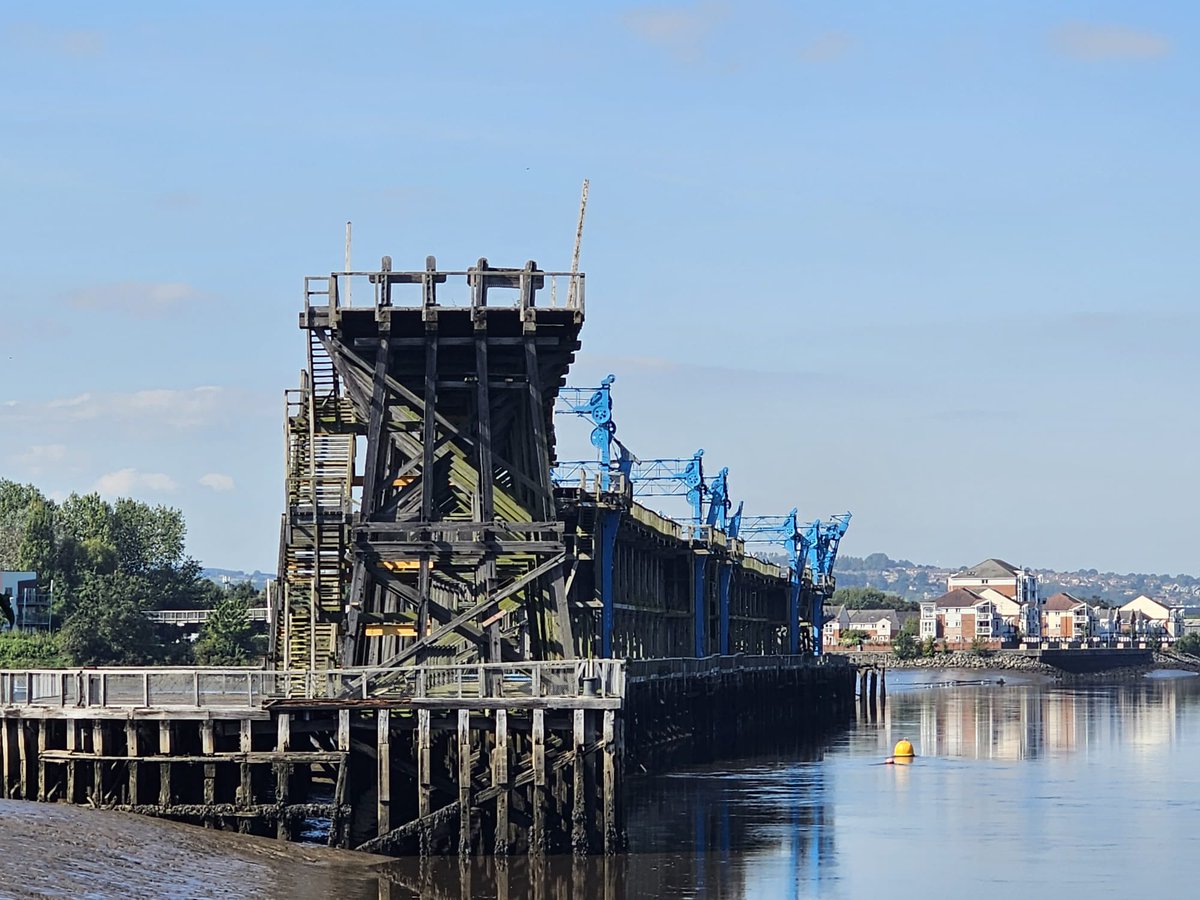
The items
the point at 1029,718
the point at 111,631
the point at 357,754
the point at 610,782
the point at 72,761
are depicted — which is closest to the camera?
the point at 610,782

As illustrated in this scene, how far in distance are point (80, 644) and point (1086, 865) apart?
80.8 m

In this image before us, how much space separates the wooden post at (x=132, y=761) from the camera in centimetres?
3769

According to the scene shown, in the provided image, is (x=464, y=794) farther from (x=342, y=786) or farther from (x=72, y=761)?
(x=72, y=761)

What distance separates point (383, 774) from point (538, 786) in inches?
109

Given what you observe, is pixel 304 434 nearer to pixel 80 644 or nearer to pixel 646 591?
pixel 646 591

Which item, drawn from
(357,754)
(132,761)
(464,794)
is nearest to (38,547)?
(132,761)

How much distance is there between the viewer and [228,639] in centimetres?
11844

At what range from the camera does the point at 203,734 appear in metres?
37.5

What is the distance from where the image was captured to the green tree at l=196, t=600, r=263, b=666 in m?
117

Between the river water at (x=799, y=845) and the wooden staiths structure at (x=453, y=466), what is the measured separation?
231 inches

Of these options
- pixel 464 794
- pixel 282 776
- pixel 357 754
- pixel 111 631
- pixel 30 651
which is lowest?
pixel 30 651

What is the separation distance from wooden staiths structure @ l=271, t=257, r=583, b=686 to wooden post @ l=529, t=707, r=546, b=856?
5.70 m

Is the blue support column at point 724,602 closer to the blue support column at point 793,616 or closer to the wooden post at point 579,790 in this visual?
the blue support column at point 793,616

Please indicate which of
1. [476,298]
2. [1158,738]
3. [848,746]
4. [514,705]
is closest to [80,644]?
[848,746]
